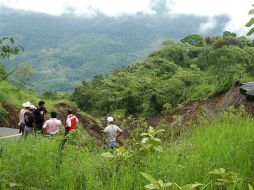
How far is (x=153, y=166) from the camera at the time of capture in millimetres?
6750

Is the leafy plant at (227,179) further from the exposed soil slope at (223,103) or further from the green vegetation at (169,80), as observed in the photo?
the green vegetation at (169,80)

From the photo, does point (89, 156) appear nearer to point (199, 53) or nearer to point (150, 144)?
point (150, 144)

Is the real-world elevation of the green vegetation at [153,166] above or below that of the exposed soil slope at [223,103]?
above

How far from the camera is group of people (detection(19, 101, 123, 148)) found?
13320mm

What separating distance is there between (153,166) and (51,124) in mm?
8850

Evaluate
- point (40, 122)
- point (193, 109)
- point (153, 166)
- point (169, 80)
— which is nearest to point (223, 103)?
point (193, 109)

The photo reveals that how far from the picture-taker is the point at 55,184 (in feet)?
22.7

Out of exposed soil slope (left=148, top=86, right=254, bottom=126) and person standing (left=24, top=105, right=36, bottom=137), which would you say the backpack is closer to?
person standing (left=24, top=105, right=36, bottom=137)

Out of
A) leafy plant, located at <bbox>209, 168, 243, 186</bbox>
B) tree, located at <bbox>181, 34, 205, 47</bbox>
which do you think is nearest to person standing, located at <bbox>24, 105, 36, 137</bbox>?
leafy plant, located at <bbox>209, 168, 243, 186</bbox>

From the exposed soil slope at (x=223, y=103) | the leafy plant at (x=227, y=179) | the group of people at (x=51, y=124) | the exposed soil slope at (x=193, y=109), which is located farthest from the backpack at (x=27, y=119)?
the leafy plant at (x=227, y=179)

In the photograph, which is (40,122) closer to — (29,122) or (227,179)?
(29,122)

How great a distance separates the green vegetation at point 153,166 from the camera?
20.4 ft

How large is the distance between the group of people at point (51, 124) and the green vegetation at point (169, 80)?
19.6 m

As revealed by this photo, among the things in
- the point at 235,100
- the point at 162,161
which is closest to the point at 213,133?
the point at 162,161
